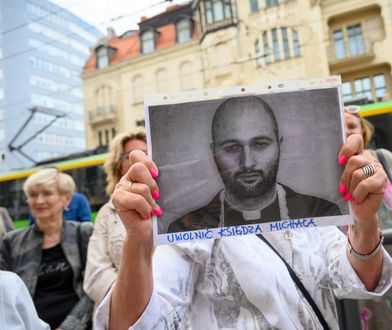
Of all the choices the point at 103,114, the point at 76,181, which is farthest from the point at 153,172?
the point at 103,114

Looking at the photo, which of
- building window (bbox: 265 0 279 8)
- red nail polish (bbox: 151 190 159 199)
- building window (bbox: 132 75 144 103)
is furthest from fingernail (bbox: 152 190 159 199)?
building window (bbox: 132 75 144 103)

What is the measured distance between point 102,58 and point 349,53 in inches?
528

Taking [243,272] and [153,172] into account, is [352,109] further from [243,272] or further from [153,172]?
[153,172]

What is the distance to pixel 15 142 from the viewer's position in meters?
10.3

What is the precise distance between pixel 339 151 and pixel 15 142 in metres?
10.9

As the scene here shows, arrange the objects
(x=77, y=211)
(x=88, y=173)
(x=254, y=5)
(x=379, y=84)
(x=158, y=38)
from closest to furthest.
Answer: (x=77, y=211), (x=88, y=173), (x=379, y=84), (x=254, y=5), (x=158, y=38)

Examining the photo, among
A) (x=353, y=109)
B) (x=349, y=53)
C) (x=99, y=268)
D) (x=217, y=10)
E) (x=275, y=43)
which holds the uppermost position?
(x=217, y=10)

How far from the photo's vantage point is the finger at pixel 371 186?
33.4 inches

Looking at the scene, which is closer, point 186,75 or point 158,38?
point 186,75

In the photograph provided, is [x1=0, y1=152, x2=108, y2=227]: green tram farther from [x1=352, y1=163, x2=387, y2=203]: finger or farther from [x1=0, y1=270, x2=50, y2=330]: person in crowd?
[x1=352, y1=163, x2=387, y2=203]: finger

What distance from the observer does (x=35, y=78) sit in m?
8.45

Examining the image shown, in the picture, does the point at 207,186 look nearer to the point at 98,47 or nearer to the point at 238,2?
the point at 238,2

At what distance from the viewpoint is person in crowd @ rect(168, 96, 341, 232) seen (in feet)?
2.89

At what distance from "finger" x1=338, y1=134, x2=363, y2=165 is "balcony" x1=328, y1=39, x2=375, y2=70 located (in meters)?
15.4
